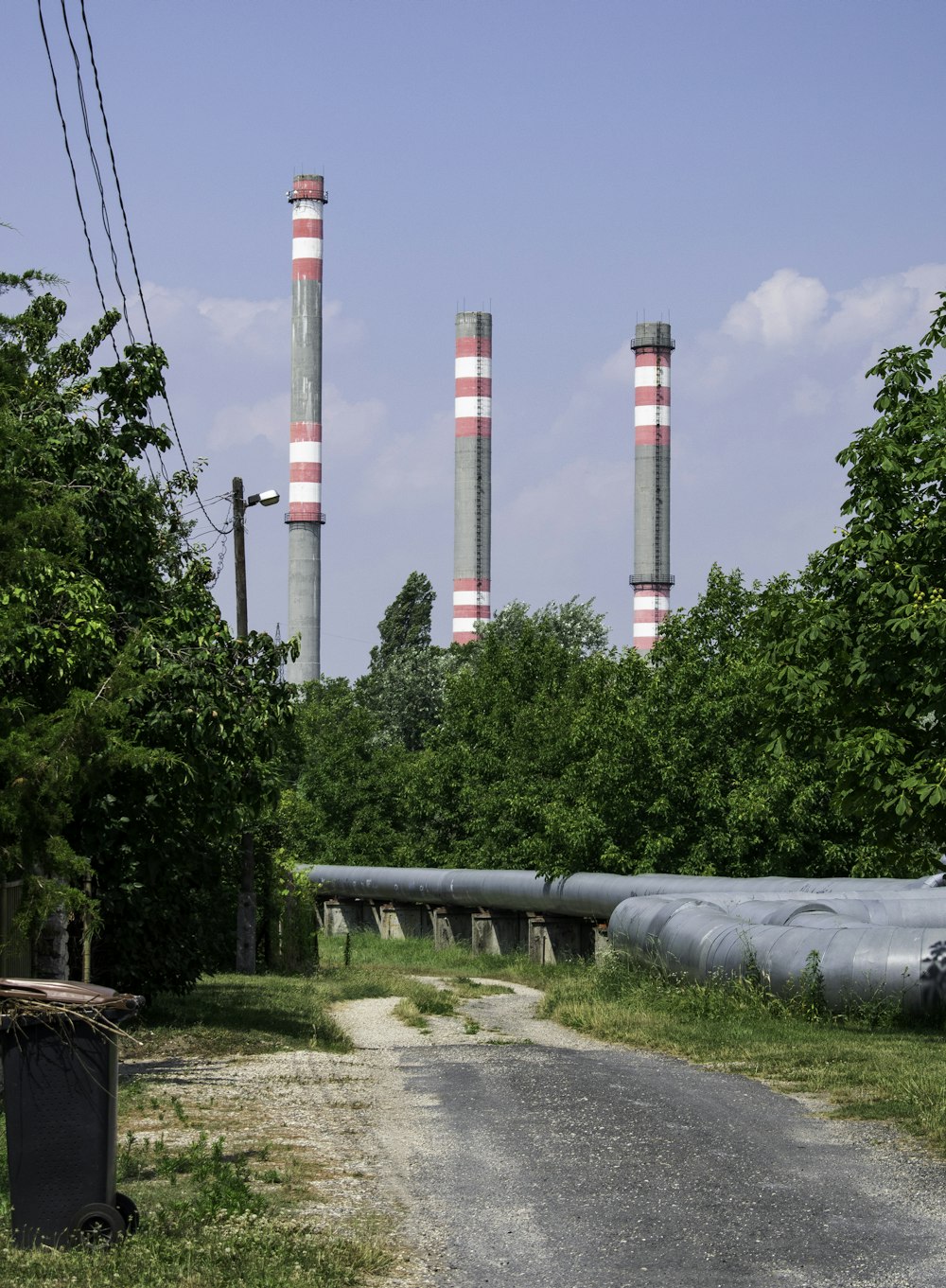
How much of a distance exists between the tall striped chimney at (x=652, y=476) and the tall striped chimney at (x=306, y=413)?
16.7 m

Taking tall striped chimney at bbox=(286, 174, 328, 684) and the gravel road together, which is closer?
the gravel road

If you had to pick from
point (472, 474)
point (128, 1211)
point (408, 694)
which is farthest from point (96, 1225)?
point (472, 474)

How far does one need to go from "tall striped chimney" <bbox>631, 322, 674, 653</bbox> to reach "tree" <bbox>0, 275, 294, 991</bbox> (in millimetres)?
62275

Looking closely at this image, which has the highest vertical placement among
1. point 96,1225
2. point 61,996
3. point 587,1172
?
point 61,996

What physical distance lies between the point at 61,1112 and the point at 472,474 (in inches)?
2899

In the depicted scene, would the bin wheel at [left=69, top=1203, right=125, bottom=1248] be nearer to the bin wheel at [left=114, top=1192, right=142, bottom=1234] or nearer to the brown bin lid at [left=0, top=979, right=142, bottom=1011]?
the bin wheel at [left=114, top=1192, right=142, bottom=1234]

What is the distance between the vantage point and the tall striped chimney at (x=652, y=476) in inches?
3206

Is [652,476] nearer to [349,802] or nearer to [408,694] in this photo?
[408,694]

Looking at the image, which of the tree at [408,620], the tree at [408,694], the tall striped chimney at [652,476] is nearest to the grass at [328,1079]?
the tree at [408,694]

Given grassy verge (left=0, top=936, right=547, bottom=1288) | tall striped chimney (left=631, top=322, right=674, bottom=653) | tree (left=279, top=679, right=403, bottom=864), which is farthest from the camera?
tall striped chimney (left=631, top=322, right=674, bottom=653)

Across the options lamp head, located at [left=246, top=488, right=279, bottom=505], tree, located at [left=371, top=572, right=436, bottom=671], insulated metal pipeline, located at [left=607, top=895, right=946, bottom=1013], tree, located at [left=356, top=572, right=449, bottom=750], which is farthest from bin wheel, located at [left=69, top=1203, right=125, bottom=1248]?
tree, located at [left=371, top=572, right=436, bottom=671]

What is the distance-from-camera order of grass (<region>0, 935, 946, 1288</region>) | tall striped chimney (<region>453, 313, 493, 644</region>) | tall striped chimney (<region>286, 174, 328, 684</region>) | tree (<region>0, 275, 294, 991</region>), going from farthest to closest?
tall striped chimney (<region>453, 313, 493, 644</region>) → tall striped chimney (<region>286, 174, 328, 684</region>) → tree (<region>0, 275, 294, 991</region>) → grass (<region>0, 935, 946, 1288</region>)

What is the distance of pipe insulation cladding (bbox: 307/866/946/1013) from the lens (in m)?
18.3

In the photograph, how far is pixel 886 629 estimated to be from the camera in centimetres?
1622
